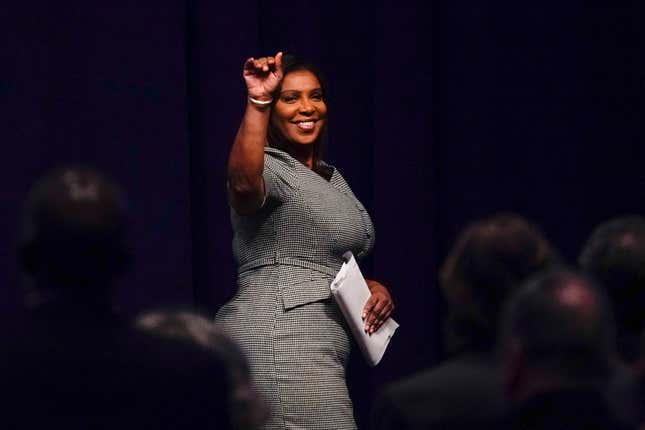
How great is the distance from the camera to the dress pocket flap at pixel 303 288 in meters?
2.94

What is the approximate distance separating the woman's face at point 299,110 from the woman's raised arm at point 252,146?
→ 242mm

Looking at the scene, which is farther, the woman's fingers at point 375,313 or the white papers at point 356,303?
the woman's fingers at point 375,313

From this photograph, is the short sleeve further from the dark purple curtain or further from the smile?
the dark purple curtain
